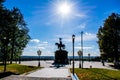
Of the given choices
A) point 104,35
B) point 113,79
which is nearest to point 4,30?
point 113,79

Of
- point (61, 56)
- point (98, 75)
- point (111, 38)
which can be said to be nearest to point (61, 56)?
point (61, 56)

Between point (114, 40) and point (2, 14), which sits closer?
point (2, 14)

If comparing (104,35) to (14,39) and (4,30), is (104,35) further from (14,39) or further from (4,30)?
(4,30)

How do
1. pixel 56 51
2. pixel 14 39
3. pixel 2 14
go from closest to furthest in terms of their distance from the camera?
pixel 2 14
pixel 14 39
pixel 56 51

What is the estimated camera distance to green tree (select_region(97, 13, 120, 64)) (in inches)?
2547

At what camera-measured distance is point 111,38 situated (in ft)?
213

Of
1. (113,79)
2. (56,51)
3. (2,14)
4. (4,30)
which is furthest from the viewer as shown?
(56,51)

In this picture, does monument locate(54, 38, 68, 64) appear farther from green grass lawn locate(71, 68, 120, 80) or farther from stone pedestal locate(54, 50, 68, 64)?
green grass lawn locate(71, 68, 120, 80)

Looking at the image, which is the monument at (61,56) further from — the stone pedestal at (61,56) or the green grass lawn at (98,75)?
the green grass lawn at (98,75)

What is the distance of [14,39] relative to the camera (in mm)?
61375

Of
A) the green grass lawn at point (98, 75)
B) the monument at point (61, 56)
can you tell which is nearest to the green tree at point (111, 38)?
the monument at point (61, 56)

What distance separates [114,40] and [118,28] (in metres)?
3.45

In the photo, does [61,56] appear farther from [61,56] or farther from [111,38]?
[111,38]

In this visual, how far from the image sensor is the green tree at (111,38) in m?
64.7
